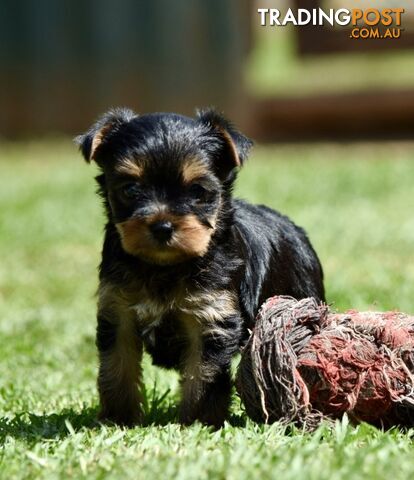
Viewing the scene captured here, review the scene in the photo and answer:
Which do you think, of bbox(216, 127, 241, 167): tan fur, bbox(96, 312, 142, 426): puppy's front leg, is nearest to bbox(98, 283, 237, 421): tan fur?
bbox(96, 312, 142, 426): puppy's front leg

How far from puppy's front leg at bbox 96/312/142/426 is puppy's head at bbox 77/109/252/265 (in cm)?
46

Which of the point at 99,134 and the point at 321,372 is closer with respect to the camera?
the point at 321,372

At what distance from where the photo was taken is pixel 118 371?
485 centimetres

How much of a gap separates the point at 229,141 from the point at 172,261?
2.17 feet

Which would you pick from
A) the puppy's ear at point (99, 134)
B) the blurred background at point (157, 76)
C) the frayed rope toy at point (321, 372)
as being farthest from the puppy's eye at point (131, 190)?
the blurred background at point (157, 76)

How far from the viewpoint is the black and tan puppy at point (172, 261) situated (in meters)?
4.55

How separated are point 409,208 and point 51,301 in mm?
4548

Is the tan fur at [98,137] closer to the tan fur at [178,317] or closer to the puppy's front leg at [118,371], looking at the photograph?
the tan fur at [178,317]

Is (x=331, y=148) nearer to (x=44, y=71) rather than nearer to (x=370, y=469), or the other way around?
(x=44, y=71)

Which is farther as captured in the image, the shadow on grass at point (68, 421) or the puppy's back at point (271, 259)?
the puppy's back at point (271, 259)

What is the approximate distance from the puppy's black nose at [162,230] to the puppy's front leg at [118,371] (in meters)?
0.57

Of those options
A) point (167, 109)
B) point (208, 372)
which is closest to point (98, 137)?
point (208, 372)

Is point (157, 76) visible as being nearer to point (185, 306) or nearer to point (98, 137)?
point (98, 137)

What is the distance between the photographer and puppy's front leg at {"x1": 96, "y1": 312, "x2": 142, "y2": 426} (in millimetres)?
4824
